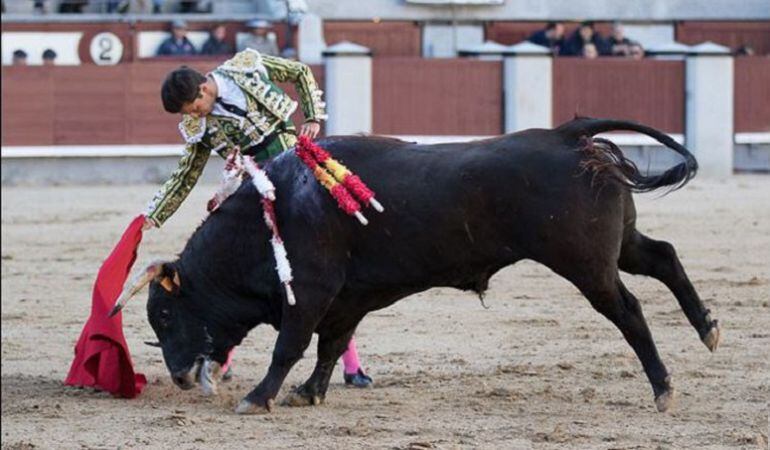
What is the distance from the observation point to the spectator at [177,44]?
52.3ft

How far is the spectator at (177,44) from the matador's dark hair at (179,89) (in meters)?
10.7

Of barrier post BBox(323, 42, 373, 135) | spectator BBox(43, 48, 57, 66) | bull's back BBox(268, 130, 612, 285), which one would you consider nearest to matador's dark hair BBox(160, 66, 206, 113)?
bull's back BBox(268, 130, 612, 285)

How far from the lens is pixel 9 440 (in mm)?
4715

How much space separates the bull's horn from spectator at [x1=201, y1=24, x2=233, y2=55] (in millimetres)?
10671

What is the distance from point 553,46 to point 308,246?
477 inches

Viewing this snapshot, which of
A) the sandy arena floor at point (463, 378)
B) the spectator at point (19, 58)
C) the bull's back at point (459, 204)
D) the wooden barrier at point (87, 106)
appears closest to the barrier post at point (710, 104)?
the wooden barrier at point (87, 106)

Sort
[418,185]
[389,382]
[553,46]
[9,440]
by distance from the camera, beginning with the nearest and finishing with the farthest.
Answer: [9,440]
[418,185]
[389,382]
[553,46]

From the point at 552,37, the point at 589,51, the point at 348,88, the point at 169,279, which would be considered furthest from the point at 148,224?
the point at 552,37

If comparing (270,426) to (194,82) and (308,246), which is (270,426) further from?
(194,82)

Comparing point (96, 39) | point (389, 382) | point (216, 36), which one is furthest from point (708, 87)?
point (389, 382)

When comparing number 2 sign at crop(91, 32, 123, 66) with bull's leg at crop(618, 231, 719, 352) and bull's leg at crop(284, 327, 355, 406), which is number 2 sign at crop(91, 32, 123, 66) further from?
bull's leg at crop(618, 231, 719, 352)

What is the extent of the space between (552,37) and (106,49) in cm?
425

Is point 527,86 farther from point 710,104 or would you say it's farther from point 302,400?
point 302,400

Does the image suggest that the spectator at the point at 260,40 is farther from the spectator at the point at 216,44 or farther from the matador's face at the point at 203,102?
the matador's face at the point at 203,102
